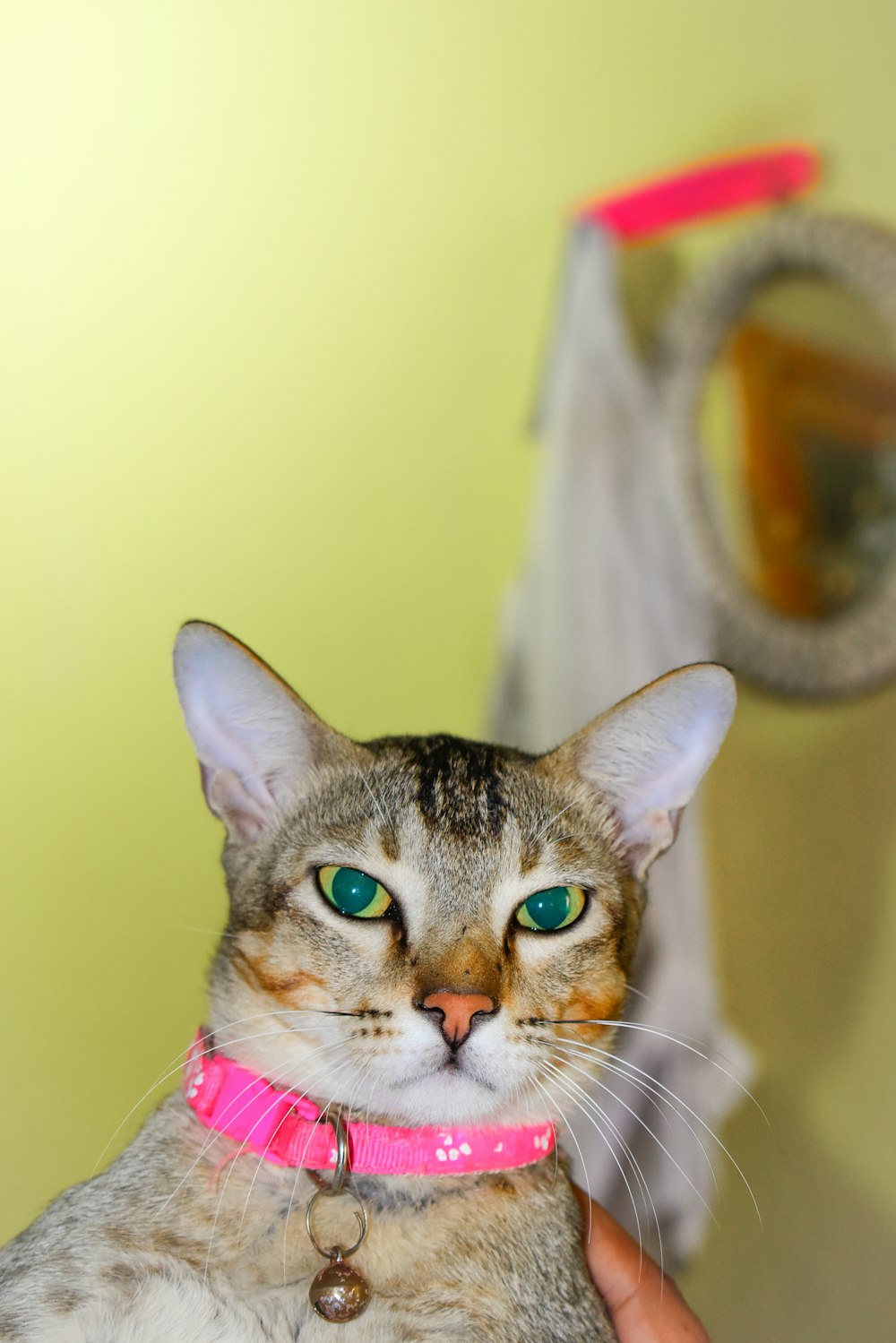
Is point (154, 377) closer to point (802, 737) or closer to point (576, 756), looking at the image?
point (576, 756)

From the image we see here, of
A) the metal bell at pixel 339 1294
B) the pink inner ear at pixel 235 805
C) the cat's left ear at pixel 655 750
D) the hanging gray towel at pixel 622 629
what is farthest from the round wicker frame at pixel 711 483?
the metal bell at pixel 339 1294

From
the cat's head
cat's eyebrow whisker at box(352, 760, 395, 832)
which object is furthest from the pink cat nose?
cat's eyebrow whisker at box(352, 760, 395, 832)

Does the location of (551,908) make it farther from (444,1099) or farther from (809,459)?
(809,459)

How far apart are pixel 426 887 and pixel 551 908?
0.25ft

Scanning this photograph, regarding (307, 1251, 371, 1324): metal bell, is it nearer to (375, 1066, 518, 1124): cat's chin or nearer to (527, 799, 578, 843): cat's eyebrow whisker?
(375, 1066, 518, 1124): cat's chin

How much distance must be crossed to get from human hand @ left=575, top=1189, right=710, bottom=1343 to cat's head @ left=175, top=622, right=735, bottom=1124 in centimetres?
14

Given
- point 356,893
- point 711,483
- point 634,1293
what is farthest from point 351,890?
point 711,483

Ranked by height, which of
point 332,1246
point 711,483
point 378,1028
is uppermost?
point 711,483

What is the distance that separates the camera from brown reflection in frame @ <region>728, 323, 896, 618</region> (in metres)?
1.50

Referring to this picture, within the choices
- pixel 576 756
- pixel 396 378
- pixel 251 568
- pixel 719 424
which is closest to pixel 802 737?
pixel 719 424

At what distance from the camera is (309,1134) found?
53 centimetres

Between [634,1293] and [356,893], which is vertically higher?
[356,893]

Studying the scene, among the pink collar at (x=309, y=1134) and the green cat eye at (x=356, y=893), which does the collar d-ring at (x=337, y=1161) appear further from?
the green cat eye at (x=356, y=893)

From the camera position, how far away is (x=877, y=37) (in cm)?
148
